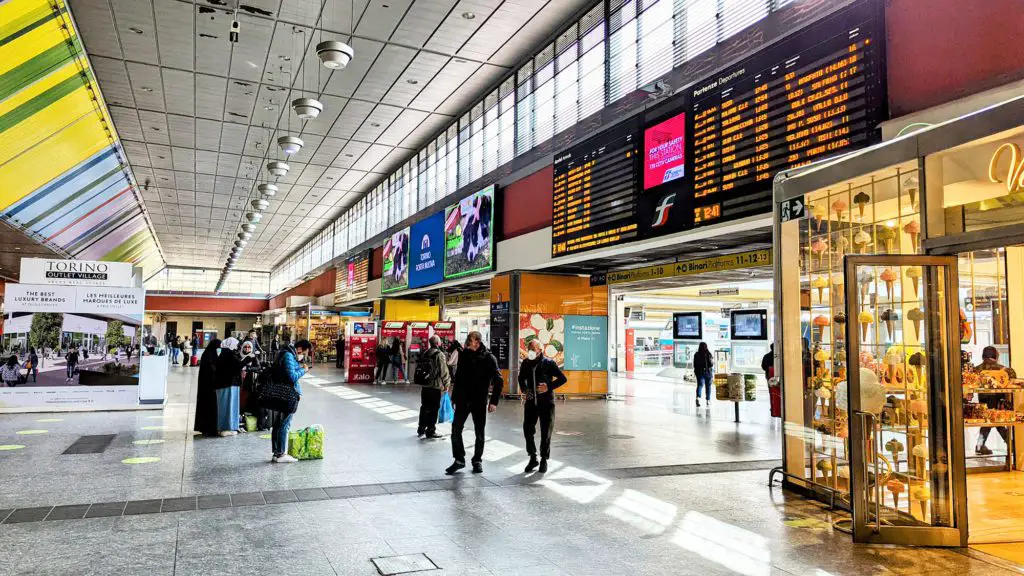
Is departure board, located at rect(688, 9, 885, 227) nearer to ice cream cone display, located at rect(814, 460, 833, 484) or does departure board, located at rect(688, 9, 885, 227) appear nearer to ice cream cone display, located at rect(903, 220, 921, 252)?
ice cream cone display, located at rect(903, 220, 921, 252)

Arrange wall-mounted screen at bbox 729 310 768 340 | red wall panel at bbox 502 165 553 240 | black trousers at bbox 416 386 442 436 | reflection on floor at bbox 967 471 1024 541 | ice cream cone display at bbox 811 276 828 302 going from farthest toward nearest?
wall-mounted screen at bbox 729 310 768 340
red wall panel at bbox 502 165 553 240
black trousers at bbox 416 386 442 436
ice cream cone display at bbox 811 276 828 302
reflection on floor at bbox 967 471 1024 541

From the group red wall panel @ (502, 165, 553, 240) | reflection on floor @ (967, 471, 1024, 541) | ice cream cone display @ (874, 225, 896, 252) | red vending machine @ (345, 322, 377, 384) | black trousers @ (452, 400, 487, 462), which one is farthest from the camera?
red vending machine @ (345, 322, 377, 384)

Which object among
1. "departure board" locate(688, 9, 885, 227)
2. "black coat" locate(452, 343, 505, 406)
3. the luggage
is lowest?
the luggage

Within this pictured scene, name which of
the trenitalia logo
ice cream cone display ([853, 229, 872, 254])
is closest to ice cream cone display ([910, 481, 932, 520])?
ice cream cone display ([853, 229, 872, 254])

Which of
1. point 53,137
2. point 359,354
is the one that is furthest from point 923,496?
point 53,137

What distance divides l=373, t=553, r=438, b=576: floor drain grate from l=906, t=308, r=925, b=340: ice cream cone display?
4006 mm

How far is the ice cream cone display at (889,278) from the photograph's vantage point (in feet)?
17.2

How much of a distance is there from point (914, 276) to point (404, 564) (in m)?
4.34

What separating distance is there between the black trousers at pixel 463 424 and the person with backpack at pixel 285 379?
1798 millimetres

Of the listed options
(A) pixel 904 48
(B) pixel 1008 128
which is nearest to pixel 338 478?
(B) pixel 1008 128

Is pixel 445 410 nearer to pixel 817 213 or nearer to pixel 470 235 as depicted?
pixel 817 213

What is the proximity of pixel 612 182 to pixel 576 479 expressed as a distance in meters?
5.31

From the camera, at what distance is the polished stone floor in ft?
13.7

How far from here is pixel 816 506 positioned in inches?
227
